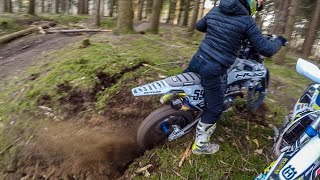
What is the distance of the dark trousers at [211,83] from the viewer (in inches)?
148

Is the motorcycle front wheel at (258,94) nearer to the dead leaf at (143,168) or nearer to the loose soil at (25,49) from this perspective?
the dead leaf at (143,168)

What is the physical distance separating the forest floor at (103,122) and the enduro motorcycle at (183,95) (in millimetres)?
288

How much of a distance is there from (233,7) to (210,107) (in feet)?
4.10

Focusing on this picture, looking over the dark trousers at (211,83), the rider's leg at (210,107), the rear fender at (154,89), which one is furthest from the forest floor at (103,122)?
the rear fender at (154,89)

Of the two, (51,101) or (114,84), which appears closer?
(51,101)

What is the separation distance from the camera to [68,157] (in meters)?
4.38

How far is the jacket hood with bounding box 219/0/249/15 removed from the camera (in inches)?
137

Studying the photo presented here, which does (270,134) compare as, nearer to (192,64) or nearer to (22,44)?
(192,64)

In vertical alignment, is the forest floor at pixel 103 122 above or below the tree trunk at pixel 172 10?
below

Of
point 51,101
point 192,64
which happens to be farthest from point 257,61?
point 51,101

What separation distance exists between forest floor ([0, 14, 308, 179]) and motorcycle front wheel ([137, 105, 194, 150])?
19cm

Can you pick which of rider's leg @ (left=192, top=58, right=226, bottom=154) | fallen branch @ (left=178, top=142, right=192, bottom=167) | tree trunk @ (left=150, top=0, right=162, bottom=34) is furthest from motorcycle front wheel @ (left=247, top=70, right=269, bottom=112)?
tree trunk @ (left=150, top=0, right=162, bottom=34)

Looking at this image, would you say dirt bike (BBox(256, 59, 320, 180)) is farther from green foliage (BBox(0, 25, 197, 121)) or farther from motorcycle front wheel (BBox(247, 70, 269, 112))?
green foliage (BBox(0, 25, 197, 121))

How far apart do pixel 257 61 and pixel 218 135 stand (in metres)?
1.23
